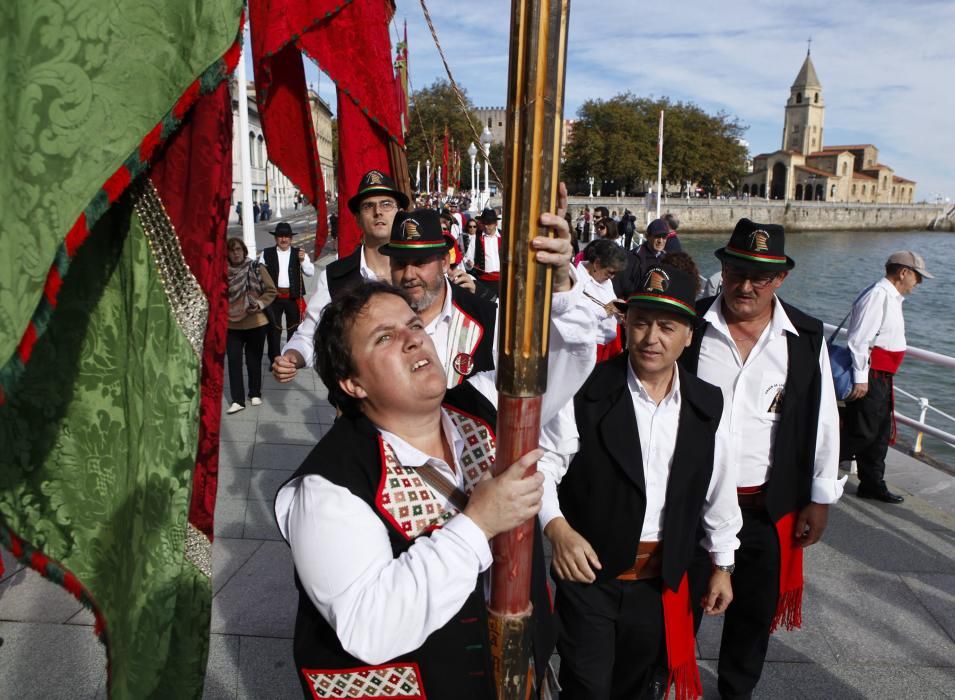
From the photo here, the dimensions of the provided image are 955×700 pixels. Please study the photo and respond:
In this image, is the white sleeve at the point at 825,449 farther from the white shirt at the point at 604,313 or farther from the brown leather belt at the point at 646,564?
the white shirt at the point at 604,313

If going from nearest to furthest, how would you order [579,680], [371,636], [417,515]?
1. [371,636]
2. [417,515]
3. [579,680]

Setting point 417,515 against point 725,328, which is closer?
point 417,515

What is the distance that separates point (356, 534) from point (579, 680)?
4.99 feet

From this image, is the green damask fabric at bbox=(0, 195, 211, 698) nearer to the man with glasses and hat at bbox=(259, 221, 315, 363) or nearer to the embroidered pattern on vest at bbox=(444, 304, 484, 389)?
the embroidered pattern on vest at bbox=(444, 304, 484, 389)

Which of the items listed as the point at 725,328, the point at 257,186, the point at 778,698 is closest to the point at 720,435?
the point at 725,328

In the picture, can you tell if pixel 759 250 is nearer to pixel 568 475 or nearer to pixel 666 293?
pixel 666 293

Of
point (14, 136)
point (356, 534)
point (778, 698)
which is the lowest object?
point (778, 698)

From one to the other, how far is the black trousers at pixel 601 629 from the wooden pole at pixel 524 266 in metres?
1.21

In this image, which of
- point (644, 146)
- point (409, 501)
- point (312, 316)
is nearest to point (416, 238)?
point (312, 316)

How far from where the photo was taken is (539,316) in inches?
48.3

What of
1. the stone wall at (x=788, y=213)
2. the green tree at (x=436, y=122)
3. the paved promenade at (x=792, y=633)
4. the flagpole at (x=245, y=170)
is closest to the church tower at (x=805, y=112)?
the stone wall at (x=788, y=213)

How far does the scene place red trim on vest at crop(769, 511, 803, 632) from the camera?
2.99m

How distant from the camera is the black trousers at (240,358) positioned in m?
7.27

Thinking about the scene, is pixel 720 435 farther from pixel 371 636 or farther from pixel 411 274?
pixel 371 636
